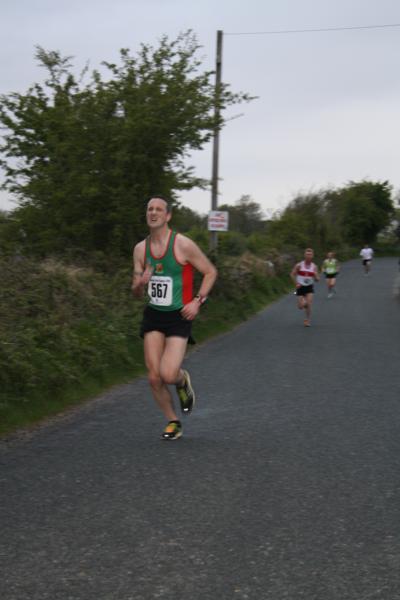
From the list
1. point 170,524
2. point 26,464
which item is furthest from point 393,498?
point 26,464

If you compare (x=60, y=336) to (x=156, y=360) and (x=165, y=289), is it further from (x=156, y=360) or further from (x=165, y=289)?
(x=165, y=289)

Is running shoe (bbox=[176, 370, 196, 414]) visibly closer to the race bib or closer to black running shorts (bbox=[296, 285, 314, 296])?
the race bib

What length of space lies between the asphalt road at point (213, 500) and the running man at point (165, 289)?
66 centimetres

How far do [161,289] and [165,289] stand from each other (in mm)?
35

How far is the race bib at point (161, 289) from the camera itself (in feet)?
21.5

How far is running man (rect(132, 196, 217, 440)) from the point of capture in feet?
21.3

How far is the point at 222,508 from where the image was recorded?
484 cm

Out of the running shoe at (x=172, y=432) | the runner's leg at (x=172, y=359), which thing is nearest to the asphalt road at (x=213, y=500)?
the running shoe at (x=172, y=432)

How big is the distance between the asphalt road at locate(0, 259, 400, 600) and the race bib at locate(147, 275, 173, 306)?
3.84ft

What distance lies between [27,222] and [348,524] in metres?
13.4

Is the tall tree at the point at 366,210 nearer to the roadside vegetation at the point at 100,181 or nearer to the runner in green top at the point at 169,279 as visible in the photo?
the roadside vegetation at the point at 100,181

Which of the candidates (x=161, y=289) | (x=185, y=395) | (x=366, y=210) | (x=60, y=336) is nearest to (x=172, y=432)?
(x=185, y=395)

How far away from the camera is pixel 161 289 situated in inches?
258

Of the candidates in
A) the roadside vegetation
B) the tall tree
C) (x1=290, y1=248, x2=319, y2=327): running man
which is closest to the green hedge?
the roadside vegetation
